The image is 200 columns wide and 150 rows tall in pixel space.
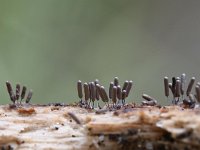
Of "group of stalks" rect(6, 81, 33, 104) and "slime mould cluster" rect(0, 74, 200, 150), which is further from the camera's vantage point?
"group of stalks" rect(6, 81, 33, 104)

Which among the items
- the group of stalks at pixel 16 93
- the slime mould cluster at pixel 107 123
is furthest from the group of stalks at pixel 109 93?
the group of stalks at pixel 16 93

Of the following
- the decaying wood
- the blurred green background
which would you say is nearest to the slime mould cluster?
the decaying wood

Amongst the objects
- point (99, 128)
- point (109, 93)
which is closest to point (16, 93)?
point (109, 93)

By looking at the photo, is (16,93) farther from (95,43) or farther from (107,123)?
(95,43)

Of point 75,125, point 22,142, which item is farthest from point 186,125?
point 22,142

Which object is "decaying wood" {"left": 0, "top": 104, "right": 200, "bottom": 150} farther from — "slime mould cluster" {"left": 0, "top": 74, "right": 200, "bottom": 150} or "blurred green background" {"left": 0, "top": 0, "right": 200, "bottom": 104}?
"blurred green background" {"left": 0, "top": 0, "right": 200, "bottom": 104}

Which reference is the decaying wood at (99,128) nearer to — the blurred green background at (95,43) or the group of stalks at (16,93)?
the group of stalks at (16,93)
